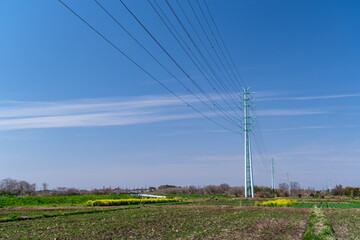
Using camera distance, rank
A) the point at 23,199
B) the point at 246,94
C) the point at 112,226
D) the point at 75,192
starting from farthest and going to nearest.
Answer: the point at 75,192 → the point at 246,94 → the point at 23,199 → the point at 112,226

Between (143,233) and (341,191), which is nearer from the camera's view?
(143,233)

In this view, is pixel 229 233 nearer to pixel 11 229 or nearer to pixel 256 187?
pixel 11 229

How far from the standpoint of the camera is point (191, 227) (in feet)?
69.2

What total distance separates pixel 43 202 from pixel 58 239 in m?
44.4

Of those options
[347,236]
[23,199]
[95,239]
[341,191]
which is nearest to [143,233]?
[95,239]

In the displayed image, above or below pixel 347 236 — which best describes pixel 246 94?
above

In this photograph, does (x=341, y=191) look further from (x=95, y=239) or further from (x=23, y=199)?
(x=95, y=239)

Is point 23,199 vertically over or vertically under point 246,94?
under

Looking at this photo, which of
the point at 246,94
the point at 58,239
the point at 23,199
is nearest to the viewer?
the point at 58,239

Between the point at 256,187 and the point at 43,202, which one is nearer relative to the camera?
the point at 43,202

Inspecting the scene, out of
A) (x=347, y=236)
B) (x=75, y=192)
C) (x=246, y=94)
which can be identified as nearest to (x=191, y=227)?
(x=347, y=236)

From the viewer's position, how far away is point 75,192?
85.6 m

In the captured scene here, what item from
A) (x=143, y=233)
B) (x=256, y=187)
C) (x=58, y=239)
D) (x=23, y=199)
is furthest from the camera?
(x=256, y=187)

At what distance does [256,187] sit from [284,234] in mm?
99290
